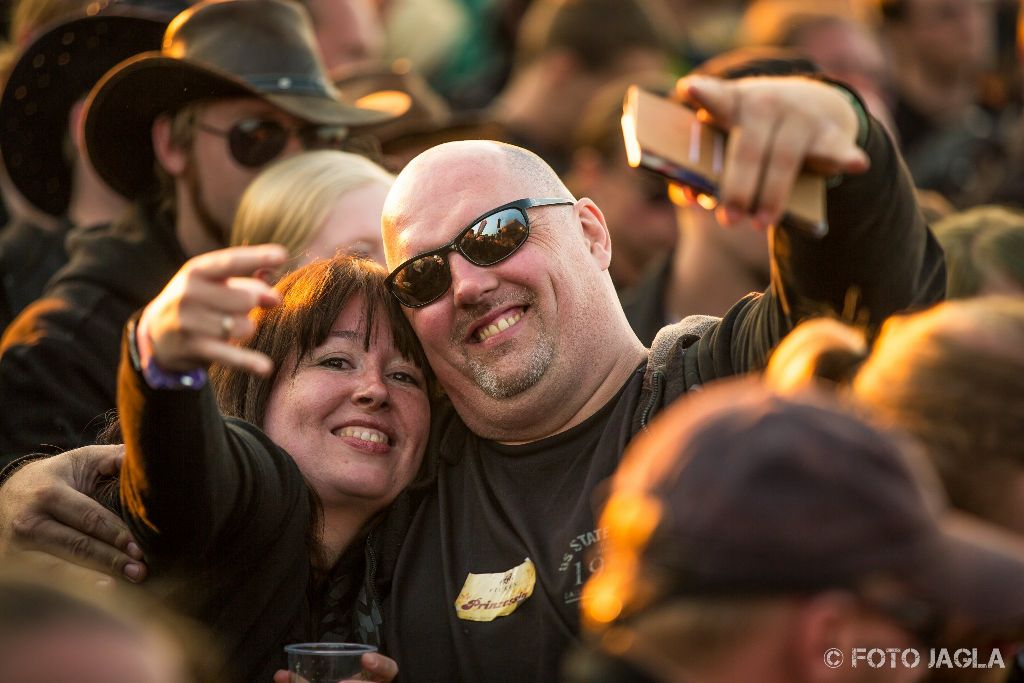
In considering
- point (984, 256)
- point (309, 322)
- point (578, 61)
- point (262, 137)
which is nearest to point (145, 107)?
point (262, 137)

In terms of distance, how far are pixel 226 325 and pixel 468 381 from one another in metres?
1.14

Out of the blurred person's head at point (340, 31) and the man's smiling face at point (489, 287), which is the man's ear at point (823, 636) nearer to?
the man's smiling face at point (489, 287)

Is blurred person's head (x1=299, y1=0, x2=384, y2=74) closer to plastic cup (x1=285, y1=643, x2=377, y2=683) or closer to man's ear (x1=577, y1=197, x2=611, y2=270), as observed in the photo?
man's ear (x1=577, y1=197, x2=611, y2=270)

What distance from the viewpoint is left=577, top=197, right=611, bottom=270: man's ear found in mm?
3992

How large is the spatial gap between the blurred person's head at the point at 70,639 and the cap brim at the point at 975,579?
871 millimetres

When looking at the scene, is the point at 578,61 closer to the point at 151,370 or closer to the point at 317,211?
the point at 317,211

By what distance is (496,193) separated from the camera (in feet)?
12.5

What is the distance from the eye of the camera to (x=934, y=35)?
25.5ft

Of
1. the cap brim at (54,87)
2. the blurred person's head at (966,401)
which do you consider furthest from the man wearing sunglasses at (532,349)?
the cap brim at (54,87)

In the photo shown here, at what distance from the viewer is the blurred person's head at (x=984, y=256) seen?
4.34 m

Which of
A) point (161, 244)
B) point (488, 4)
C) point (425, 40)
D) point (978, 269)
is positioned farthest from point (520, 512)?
point (488, 4)

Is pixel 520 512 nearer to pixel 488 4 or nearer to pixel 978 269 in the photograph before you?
pixel 978 269

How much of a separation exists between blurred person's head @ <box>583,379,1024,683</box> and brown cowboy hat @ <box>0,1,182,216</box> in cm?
403

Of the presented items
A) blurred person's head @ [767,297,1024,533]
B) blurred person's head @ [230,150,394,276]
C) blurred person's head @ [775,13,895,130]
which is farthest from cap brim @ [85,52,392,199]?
blurred person's head @ [767,297,1024,533]
